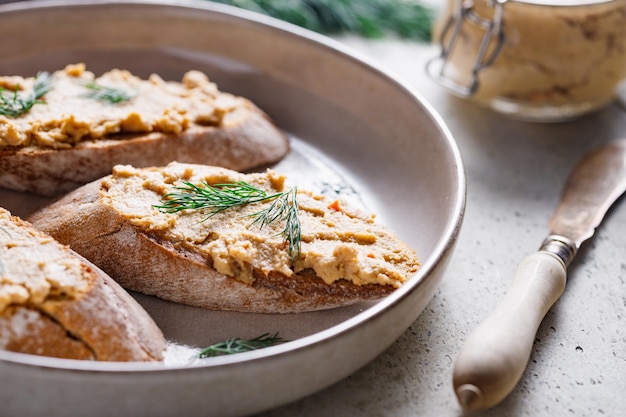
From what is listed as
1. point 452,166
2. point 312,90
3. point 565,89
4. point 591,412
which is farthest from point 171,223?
point 565,89

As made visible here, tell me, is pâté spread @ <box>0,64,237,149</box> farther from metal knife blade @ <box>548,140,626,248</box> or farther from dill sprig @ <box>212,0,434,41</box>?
metal knife blade @ <box>548,140,626,248</box>

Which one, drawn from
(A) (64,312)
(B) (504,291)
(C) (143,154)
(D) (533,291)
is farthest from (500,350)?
(C) (143,154)

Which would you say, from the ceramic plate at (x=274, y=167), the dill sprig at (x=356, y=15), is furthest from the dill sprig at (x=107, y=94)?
the dill sprig at (x=356, y=15)

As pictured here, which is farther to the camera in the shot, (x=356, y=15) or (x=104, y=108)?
(x=356, y=15)

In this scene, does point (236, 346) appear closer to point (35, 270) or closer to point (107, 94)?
point (35, 270)

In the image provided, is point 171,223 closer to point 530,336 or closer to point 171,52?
point 530,336
